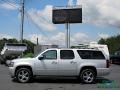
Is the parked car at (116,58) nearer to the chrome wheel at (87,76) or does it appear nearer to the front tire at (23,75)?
the chrome wheel at (87,76)

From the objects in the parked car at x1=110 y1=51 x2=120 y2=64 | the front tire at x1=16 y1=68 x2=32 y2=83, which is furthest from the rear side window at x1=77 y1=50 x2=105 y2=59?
the parked car at x1=110 y1=51 x2=120 y2=64

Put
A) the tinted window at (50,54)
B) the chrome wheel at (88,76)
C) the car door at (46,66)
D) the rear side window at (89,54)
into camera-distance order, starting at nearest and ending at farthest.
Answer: the car door at (46,66)
the tinted window at (50,54)
the chrome wheel at (88,76)
the rear side window at (89,54)

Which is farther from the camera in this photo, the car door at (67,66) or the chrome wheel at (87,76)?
the chrome wheel at (87,76)

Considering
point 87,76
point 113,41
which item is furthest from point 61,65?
point 113,41

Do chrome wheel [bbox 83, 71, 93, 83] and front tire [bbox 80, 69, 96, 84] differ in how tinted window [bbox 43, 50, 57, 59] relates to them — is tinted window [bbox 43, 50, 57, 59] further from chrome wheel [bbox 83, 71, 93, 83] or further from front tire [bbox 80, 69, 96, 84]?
chrome wheel [bbox 83, 71, 93, 83]

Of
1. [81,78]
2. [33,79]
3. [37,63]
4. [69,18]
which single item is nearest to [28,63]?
[37,63]

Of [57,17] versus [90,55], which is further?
[57,17]

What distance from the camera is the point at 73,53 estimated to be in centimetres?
1633

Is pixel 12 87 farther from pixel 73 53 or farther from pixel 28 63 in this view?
pixel 73 53

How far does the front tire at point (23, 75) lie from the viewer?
52.4 ft

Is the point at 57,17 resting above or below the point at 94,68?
above

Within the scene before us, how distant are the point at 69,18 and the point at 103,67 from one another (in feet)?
115

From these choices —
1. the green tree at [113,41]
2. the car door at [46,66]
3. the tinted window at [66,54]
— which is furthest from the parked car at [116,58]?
the green tree at [113,41]

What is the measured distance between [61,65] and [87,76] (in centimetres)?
140
